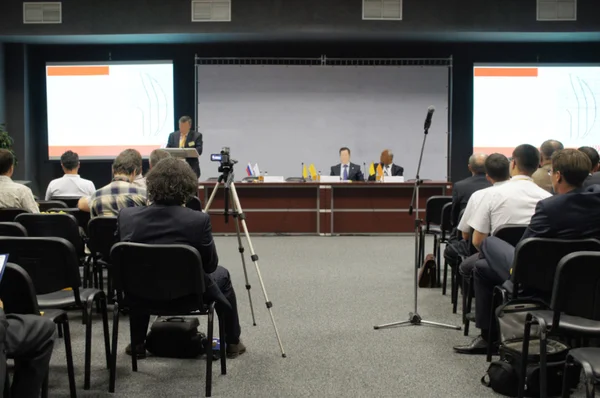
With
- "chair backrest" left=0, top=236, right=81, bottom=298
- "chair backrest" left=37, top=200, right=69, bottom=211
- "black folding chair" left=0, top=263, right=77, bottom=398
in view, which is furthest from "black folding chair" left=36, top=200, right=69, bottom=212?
"black folding chair" left=0, top=263, right=77, bottom=398

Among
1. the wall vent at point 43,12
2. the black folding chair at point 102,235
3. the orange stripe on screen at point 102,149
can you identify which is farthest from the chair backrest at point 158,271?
the wall vent at point 43,12

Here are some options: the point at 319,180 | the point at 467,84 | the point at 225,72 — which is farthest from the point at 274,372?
the point at 467,84

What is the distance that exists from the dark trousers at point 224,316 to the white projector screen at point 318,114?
6917mm

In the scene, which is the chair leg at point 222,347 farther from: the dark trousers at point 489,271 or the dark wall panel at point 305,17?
the dark wall panel at point 305,17

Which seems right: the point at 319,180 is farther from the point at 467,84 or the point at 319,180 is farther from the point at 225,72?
the point at 467,84

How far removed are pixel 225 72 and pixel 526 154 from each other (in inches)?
284

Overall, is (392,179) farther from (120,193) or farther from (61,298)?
(61,298)

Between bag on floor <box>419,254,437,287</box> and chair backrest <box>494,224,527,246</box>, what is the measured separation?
1.79 meters

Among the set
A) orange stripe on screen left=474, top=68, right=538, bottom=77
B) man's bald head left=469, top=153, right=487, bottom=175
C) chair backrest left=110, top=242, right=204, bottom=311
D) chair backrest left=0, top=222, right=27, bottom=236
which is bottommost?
chair backrest left=110, top=242, right=204, bottom=311

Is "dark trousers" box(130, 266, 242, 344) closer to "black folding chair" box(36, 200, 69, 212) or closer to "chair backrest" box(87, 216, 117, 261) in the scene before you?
"chair backrest" box(87, 216, 117, 261)

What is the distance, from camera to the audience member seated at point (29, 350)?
87.4 inches

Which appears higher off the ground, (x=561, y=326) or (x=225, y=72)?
(x=225, y=72)

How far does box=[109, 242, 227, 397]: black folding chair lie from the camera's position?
9.21 ft

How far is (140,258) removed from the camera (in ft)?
9.34
